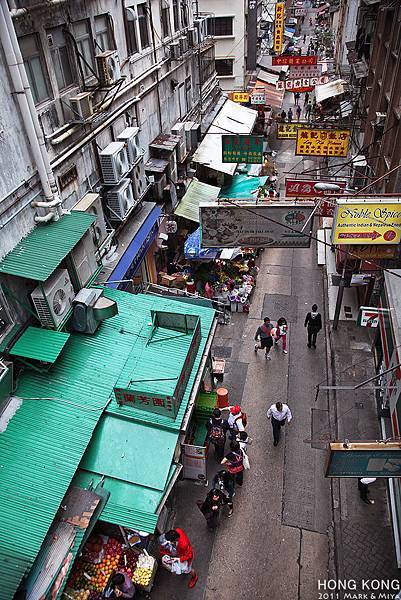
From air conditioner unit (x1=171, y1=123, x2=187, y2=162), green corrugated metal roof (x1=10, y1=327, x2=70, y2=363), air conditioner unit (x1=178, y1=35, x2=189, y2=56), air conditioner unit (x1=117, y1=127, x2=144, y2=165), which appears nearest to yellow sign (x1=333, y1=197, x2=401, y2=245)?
air conditioner unit (x1=117, y1=127, x2=144, y2=165)

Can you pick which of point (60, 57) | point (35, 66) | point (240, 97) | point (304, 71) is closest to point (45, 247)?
point (35, 66)

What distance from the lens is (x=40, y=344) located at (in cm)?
991

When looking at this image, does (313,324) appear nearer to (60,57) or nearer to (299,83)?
(60,57)

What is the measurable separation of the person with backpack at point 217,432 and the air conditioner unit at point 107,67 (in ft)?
33.3

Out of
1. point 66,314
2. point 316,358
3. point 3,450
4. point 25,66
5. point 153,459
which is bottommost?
point 316,358

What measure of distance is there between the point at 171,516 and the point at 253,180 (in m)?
19.6

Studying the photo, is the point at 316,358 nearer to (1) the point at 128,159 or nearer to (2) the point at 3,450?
(1) the point at 128,159

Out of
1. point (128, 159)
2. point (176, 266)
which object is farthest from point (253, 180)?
point (128, 159)

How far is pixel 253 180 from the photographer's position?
2577 cm

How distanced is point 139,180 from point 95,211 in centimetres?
419

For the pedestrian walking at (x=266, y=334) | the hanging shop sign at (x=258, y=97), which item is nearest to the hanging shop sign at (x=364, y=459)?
the pedestrian walking at (x=266, y=334)

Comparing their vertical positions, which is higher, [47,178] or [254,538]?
[47,178]

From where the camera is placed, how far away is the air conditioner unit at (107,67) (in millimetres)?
12336

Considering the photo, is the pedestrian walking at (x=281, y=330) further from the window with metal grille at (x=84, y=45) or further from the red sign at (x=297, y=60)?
the red sign at (x=297, y=60)
